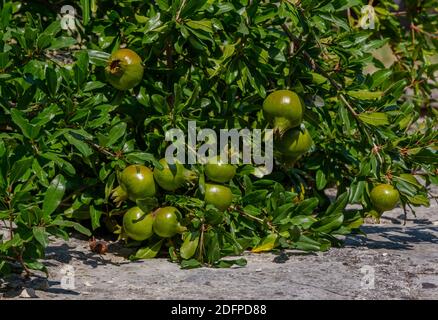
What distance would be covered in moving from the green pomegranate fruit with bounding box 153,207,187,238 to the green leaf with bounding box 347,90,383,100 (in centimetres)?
74

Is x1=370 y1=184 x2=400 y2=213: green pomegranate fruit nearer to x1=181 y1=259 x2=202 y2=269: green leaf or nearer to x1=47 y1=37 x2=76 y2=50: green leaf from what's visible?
Answer: x1=181 y1=259 x2=202 y2=269: green leaf

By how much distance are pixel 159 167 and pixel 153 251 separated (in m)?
0.33

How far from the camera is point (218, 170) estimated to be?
8.91 feet

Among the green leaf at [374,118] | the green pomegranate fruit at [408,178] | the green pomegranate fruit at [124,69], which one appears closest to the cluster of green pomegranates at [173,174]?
the green pomegranate fruit at [124,69]

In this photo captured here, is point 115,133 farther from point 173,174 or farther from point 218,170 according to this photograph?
point 218,170

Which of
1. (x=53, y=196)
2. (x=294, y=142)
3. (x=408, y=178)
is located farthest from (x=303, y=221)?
(x=53, y=196)

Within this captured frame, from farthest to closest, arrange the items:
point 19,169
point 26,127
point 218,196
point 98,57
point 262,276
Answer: point 98,57 → point 218,196 → point 262,276 → point 26,127 → point 19,169

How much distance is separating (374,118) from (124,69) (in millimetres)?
872

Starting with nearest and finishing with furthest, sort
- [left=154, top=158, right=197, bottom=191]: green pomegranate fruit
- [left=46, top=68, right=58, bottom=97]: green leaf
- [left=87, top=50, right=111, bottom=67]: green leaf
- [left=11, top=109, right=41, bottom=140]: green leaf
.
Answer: [left=11, top=109, right=41, bottom=140]: green leaf, [left=46, top=68, right=58, bottom=97]: green leaf, [left=154, top=158, right=197, bottom=191]: green pomegranate fruit, [left=87, top=50, right=111, bottom=67]: green leaf

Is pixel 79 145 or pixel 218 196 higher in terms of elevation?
pixel 79 145

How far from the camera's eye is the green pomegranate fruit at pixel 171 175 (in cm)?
267

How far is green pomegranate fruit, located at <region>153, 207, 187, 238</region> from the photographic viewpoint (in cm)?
267

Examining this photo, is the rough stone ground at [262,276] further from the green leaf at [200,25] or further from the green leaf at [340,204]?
the green leaf at [200,25]

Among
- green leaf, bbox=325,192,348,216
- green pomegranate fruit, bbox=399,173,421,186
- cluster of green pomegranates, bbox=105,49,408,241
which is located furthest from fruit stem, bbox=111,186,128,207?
green pomegranate fruit, bbox=399,173,421,186
